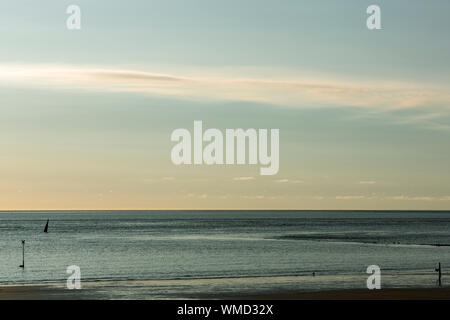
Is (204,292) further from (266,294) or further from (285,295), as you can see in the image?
(285,295)

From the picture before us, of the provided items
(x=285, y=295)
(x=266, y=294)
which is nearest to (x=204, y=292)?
(x=266, y=294)

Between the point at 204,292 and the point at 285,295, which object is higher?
the point at 204,292

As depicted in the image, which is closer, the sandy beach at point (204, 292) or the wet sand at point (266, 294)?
the wet sand at point (266, 294)

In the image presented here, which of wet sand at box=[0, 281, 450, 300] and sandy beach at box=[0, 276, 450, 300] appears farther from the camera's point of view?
sandy beach at box=[0, 276, 450, 300]

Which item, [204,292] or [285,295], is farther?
[204,292]

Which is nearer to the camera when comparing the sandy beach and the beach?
the beach

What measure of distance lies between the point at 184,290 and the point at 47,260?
2045 inches

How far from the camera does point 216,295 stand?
4716 centimetres

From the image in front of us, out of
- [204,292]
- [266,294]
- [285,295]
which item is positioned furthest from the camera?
[204,292]

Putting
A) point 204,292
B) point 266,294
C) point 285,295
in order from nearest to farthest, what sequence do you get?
point 285,295 → point 266,294 → point 204,292

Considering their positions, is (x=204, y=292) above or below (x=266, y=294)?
above
